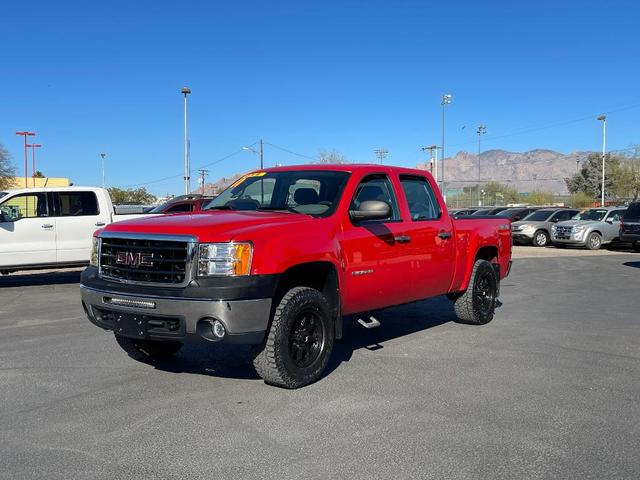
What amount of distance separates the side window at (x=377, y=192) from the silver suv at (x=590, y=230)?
19322mm

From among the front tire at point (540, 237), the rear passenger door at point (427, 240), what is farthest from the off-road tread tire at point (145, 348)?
the front tire at point (540, 237)

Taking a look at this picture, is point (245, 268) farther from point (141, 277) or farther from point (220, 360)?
point (220, 360)

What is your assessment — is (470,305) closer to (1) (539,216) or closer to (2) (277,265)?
(2) (277,265)

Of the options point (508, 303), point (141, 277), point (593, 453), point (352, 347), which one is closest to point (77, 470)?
point (141, 277)

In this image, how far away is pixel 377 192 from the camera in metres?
6.41

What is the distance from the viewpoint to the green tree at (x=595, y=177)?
8019cm

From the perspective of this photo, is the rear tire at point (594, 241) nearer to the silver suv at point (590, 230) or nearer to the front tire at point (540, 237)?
the silver suv at point (590, 230)

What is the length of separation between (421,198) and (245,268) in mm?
3003

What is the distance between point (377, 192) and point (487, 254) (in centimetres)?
279

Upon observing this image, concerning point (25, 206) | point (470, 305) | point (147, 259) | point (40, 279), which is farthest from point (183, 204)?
point (147, 259)

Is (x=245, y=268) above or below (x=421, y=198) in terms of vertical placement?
below

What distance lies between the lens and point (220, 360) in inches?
246

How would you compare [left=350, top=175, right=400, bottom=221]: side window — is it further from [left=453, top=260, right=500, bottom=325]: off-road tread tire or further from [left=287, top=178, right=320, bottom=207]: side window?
[left=453, top=260, right=500, bottom=325]: off-road tread tire

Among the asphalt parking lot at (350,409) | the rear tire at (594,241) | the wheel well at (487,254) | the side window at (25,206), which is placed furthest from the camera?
the rear tire at (594,241)
